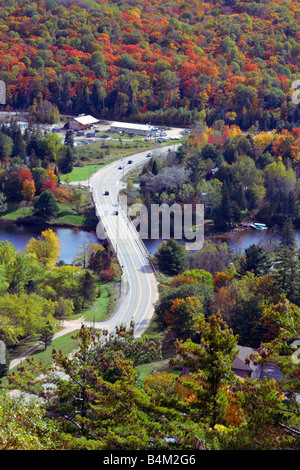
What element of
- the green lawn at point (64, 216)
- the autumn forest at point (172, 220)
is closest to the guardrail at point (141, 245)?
the autumn forest at point (172, 220)

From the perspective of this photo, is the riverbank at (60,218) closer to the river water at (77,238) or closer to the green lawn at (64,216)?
the green lawn at (64,216)

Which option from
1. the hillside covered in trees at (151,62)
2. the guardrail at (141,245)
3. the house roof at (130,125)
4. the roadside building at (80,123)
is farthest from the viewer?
the hillside covered in trees at (151,62)

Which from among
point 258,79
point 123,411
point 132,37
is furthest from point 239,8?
point 123,411

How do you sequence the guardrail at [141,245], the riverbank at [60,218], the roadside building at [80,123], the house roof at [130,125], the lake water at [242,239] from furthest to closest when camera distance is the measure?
the house roof at [130,125] < the roadside building at [80,123] < the riverbank at [60,218] < the lake water at [242,239] < the guardrail at [141,245]

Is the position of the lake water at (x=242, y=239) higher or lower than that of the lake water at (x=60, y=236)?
lower

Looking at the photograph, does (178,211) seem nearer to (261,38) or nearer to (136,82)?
(136,82)

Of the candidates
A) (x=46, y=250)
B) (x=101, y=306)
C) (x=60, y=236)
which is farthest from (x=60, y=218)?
(x=101, y=306)

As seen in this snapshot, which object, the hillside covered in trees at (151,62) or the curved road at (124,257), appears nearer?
the curved road at (124,257)
